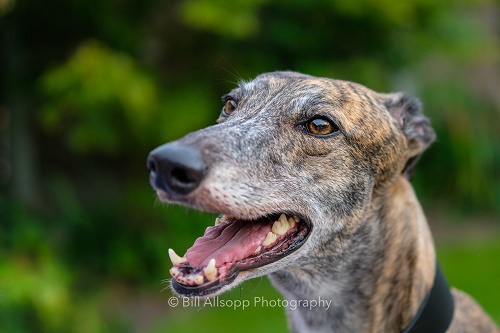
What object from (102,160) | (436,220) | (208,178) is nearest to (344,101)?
(208,178)

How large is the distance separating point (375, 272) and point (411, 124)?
28.7 inches

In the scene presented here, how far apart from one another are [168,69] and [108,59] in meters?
1.33

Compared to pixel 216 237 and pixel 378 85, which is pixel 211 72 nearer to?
pixel 378 85

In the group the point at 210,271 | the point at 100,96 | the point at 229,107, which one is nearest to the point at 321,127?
the point at 229,107

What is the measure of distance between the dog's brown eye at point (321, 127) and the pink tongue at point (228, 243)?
420 millimetres

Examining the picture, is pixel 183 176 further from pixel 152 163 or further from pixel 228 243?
pixel 228 243

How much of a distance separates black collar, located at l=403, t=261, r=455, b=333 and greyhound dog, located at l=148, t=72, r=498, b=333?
0.08ft

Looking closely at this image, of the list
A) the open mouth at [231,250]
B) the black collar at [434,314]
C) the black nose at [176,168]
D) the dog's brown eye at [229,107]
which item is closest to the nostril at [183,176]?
the black nose at [176,168]

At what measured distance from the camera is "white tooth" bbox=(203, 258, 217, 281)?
2.47 meters

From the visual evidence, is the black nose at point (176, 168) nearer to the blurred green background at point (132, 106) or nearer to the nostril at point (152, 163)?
the nostril at point (152, 163)

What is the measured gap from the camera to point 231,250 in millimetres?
Result: 2605

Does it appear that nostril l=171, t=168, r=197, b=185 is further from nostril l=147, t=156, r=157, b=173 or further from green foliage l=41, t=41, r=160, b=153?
green foliage l=41, t=41, r=160, b=153

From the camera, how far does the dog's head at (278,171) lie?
96.6 inches

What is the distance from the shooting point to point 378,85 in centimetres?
727
